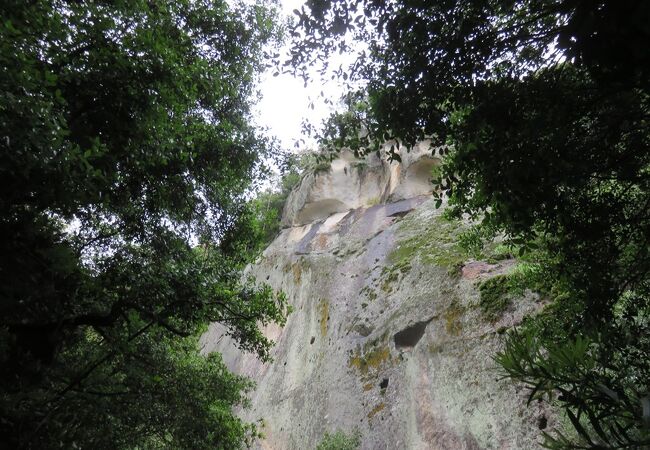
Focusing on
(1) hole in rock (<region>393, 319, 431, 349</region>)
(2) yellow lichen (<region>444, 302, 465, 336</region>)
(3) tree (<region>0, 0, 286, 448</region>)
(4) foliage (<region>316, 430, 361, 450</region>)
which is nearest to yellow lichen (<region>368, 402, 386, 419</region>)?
(4) foliage (<region>316, 430, 361, 450</region>)

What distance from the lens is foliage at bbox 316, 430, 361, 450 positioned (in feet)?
35.9

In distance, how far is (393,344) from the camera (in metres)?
12.3

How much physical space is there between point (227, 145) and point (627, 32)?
6.02 m

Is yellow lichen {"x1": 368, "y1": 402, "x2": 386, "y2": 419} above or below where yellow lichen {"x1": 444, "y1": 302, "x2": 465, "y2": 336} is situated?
below

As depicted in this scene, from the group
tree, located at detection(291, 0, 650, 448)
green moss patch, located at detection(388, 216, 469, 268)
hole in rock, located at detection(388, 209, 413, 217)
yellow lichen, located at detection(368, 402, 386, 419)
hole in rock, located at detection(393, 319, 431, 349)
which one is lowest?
yellow lichen, located at detection(368, 402, 386, 419)

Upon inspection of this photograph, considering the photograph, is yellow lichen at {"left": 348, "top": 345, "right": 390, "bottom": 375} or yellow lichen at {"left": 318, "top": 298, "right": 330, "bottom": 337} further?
yellow lichen at {"left": 318, "top": 298, "right": 330, "bottom": 337}

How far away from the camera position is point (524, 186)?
4.30 metres

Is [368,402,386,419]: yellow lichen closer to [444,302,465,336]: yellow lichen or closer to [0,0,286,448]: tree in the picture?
[444,302,465,336]: yellow lichen

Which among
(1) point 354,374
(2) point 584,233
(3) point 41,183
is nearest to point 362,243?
(1) point 354,374

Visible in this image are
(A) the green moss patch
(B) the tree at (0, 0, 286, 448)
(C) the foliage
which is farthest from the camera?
(A) the green moss patch

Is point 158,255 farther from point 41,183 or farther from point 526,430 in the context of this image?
point 526,430

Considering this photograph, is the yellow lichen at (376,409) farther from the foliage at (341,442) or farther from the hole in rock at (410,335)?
the hole in rock at (410,335)

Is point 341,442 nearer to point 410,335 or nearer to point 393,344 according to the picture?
point 393,344

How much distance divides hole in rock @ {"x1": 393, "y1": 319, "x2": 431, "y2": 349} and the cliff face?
0.03 meters
